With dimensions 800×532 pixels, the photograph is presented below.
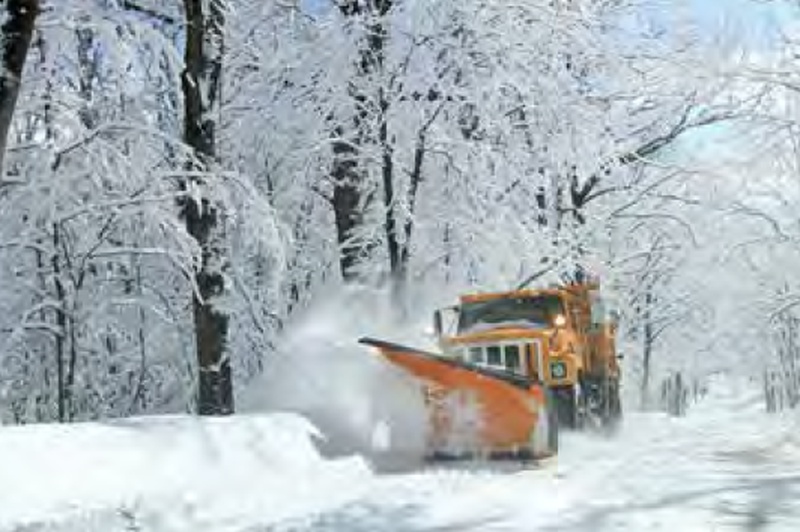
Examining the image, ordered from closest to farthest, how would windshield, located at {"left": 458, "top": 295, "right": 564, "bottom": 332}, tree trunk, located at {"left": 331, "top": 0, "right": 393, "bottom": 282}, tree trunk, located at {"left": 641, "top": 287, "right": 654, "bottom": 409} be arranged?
windshield, located at {"left": 458, "top": 295, "right": 564, "bottom": 332} < tree trunk, located at {"left": 331, "top": 0, "right": 393, "bottom": 282} < tree trunk, located at {"left": 641, "top": 287, "right": 654, "bottom": 409}

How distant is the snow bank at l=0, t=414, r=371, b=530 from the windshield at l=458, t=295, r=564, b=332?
15.9 feet

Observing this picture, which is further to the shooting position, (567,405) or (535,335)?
(567,405)

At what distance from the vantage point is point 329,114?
661 inches

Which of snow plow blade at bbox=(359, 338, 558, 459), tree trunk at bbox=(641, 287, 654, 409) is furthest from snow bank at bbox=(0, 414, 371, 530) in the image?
tree trunk at bbox=(641, 287, 654, 409)

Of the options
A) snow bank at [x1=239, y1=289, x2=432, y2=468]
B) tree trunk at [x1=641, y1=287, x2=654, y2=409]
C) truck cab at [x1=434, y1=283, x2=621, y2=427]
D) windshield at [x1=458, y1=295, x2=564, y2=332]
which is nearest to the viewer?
snow bank at [x1=239, y1=289, x2=432, y2=468]

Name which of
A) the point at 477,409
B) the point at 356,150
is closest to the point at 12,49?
the point at 477,409

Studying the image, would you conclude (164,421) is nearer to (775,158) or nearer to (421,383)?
(421,383)

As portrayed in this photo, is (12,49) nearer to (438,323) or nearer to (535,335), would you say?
(438,323)

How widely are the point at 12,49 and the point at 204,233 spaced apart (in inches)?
188

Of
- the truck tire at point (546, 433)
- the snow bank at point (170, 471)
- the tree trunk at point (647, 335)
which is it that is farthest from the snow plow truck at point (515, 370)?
the tree trunk at point (647, 335)

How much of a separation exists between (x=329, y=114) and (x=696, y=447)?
297 inches

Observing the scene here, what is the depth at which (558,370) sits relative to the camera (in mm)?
15781

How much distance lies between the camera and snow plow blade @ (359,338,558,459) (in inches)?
508

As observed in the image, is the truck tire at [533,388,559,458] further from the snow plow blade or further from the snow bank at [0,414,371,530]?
the snow bank at [0,414,371,530]
